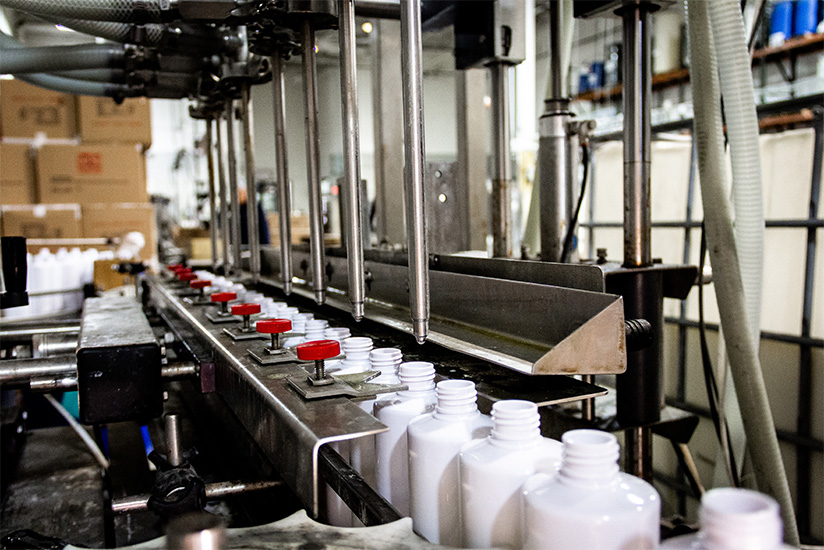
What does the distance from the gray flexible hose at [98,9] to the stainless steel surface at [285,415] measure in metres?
0.70

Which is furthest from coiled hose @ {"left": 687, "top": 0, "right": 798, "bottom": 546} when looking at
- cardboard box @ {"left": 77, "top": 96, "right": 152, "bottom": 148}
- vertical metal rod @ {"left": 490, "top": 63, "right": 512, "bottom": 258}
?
cardboard box @ {"left": 77, "top": 96, "right": 152, "bottom": 148}

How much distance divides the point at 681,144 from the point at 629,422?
188 cm

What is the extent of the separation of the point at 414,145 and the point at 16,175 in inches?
156

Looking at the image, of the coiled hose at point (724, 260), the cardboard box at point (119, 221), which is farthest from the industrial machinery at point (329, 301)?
the cardboard box at point (119, 221)

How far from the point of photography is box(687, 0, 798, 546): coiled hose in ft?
3.89

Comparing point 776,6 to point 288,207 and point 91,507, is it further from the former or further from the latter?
point 91,507

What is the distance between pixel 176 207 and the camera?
924 centimetres

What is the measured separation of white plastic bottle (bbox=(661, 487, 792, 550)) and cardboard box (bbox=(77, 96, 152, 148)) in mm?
4269

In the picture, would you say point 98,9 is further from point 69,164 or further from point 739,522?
point 69,164

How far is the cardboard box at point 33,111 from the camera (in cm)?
386

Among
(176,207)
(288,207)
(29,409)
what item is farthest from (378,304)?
(176,207)

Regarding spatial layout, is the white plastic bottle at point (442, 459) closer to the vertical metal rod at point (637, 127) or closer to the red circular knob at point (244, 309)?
the red circular knob at point (244, 309)

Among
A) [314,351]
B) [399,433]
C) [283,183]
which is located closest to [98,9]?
[283,183]

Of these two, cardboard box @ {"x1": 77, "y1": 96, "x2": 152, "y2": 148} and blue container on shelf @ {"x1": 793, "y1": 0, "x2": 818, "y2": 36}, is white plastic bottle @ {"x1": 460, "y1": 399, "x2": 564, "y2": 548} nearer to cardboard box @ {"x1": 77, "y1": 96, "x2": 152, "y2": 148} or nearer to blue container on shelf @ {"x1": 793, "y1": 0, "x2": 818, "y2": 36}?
cardboard box @ {"x1": 77, "y1": 96, "x2": 152, "y2": 148}
